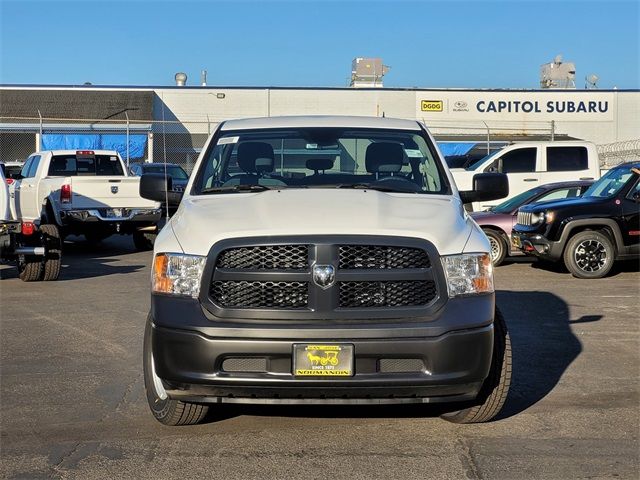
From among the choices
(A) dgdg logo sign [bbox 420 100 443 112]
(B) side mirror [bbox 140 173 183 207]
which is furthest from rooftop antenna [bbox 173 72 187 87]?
(B) side mirror [bbox 140 173 183 207]

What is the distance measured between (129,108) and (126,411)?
33816mm

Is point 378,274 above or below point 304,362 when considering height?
above

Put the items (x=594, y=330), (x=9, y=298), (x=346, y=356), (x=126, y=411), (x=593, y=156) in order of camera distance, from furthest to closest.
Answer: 1. (x=593, y=156)
2. (x=9, y=298)
3. (x=594, y=330)
4. (x=126, y=411)
5. (x=346, y=356)

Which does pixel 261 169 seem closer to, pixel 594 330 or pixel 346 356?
pixel 346 356

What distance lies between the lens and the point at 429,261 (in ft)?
16.2

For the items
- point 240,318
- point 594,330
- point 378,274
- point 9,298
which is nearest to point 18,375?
point 240,318

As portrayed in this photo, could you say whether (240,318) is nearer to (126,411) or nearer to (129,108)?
(126,411)

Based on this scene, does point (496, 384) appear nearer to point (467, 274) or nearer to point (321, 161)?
point (467, 274)

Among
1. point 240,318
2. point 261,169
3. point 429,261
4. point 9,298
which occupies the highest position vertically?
point 261,169

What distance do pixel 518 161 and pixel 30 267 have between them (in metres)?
12.0

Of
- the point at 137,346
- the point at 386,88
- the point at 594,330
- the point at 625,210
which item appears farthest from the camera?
the point at 386,88

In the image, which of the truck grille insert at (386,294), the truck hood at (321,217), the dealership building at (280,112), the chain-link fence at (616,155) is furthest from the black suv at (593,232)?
the dealership building at (280,112)

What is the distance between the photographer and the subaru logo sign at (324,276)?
4855 millimetres

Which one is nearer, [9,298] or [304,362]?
[304,362]
